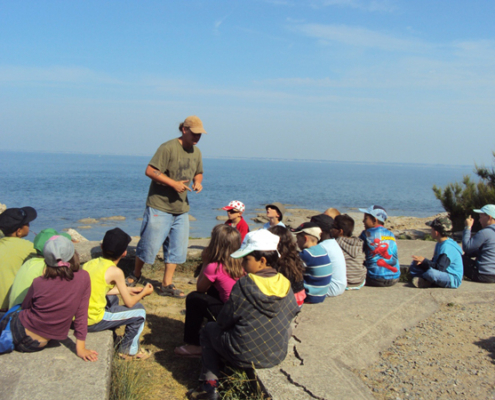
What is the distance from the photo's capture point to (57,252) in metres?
3.25

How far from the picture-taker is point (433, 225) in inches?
222

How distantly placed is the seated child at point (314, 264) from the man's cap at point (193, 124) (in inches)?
69.9

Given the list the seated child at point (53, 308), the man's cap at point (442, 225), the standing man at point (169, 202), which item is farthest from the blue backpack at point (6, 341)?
the man's cap at point (442, 225)

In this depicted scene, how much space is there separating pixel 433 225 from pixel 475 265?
45.9 inches

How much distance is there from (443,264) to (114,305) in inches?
155

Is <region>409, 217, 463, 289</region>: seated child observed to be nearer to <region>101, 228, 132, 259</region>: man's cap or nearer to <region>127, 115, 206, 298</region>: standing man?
<region>127, 115, 206, 298</region>: standing man

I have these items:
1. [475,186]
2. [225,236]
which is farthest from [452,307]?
[475,186]

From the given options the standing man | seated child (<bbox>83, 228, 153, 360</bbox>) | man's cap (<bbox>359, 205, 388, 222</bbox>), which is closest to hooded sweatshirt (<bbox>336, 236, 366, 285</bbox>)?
man's cap (<bbox>359, 205, 388, 222</bbox>)

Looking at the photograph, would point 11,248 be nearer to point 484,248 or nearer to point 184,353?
point 184,353

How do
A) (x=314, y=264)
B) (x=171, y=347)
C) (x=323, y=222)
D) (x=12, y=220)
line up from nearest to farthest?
(x=12, y=220) < (x=171, y=347) < (x=314, y=264) < (x=323, y=222)

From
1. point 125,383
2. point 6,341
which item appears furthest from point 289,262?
point 6,341

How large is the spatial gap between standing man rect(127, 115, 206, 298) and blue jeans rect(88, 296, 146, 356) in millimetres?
1593

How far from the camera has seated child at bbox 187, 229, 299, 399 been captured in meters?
3.21

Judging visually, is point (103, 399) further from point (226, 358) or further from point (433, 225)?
point (433, 225)
